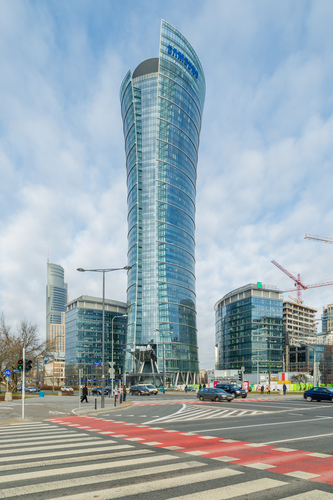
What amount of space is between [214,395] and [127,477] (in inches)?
1359

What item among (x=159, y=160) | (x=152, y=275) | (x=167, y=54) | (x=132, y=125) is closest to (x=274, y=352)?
(x=152, y=275)

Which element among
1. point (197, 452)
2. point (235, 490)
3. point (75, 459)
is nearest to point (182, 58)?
point (197, 452)

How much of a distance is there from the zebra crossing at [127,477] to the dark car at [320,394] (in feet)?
108

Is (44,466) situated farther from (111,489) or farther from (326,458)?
(326,458)

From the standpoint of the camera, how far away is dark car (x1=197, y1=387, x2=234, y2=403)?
4084 cm

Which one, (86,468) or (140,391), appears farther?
(140,391)

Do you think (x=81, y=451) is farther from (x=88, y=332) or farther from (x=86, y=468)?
(x=88, y=332)

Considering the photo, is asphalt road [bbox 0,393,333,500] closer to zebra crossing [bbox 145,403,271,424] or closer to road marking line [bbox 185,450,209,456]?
road marking line [bbox 185,450,209,456]

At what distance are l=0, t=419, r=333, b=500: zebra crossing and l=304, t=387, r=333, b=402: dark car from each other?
33.1 meters

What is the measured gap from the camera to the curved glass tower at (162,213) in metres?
137

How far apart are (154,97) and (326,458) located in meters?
148

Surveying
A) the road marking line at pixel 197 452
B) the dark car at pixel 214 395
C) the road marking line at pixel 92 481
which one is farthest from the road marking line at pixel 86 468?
the dark car at pixel 214 395

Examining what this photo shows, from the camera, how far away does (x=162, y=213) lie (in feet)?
465

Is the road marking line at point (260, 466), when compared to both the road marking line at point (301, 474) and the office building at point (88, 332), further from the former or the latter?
the office building at point (88, 332)
